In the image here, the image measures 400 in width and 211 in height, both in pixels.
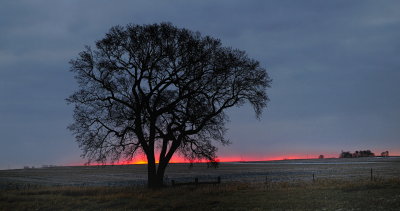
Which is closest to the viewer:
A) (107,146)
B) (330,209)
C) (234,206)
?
(330,209)

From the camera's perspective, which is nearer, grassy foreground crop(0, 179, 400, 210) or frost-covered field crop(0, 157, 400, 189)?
grassy foreground crop(0, 179, 400, 210)

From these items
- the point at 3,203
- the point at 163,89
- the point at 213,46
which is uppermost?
the point at 213,46

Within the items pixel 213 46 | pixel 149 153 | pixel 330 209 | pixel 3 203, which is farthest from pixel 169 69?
pixel 330 209

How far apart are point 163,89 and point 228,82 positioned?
6387 millimetres

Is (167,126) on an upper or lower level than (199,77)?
lower

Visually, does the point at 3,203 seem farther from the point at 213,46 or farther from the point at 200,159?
the point at 213,46

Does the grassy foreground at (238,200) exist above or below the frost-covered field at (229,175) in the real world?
above

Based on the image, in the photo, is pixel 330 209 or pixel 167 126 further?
pixel 167 126

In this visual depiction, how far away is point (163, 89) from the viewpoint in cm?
4056

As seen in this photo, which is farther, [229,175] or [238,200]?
[229,175]

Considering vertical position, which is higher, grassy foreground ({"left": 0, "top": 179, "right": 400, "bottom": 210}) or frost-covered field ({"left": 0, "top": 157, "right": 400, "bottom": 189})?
grassy foreground ({"left": 0, "top": 179, "right": 400, "bottom": 210})

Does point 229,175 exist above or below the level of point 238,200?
below

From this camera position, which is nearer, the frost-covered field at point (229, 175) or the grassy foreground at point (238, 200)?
the grassy foreground at point (238, 200)

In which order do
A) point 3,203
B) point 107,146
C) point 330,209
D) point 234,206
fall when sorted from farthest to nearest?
1. point 107,146
2. point 3,203
3. point 234,206
4. point 330,209
